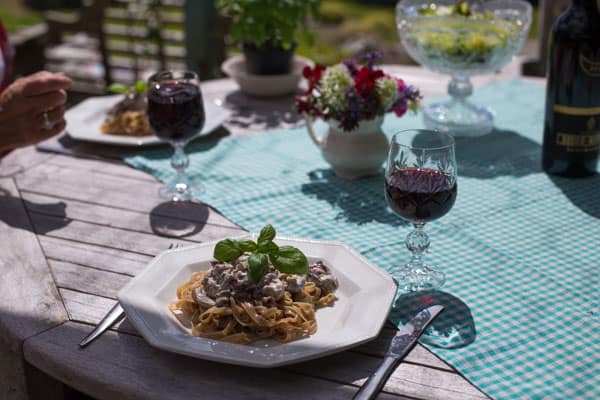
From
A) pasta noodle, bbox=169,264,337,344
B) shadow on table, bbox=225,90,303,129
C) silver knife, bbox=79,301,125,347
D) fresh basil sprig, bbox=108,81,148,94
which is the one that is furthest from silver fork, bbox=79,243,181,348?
shadow on table, bbox=225,90,303,129

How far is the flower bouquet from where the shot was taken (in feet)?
5.74

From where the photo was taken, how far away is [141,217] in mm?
1654

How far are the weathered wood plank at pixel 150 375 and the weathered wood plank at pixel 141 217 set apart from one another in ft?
1.40

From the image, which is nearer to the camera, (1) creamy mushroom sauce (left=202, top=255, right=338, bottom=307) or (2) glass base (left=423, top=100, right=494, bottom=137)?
(1) creamy mushroom sauce (left=202, top=255, right=338, bottom=307)

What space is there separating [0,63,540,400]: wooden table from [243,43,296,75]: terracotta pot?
0.71 m

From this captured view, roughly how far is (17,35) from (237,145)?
446 centimetres

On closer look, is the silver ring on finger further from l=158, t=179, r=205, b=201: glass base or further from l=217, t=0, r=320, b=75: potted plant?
l=217, t=0, r=320, b=75: potted plant

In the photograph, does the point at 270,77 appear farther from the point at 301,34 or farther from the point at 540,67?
the point at 540,67

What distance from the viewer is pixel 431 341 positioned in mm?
1160

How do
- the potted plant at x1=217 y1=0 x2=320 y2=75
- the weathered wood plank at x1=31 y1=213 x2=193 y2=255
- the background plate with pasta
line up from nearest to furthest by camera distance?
1. the weathered wood plank at x1=31 y1=213 x2=193 y2=255
2. the background plate with pasta
3. the potted plant at x1=217 y1=0 x2=320 y2=75

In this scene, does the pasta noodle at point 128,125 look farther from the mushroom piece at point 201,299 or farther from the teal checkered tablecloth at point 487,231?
the mushroom piece at point 201,299

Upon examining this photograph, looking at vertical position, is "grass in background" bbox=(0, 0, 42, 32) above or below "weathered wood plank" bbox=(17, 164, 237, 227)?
below

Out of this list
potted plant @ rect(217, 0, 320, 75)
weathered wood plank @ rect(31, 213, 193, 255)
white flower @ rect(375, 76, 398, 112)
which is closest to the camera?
weathered wood plank @ rect(31, 213, 193, 255)

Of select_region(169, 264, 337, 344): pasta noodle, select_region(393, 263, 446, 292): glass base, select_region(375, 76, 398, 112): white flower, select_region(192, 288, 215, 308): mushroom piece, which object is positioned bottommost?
select_region(393, 263, 446, 292): glass base
